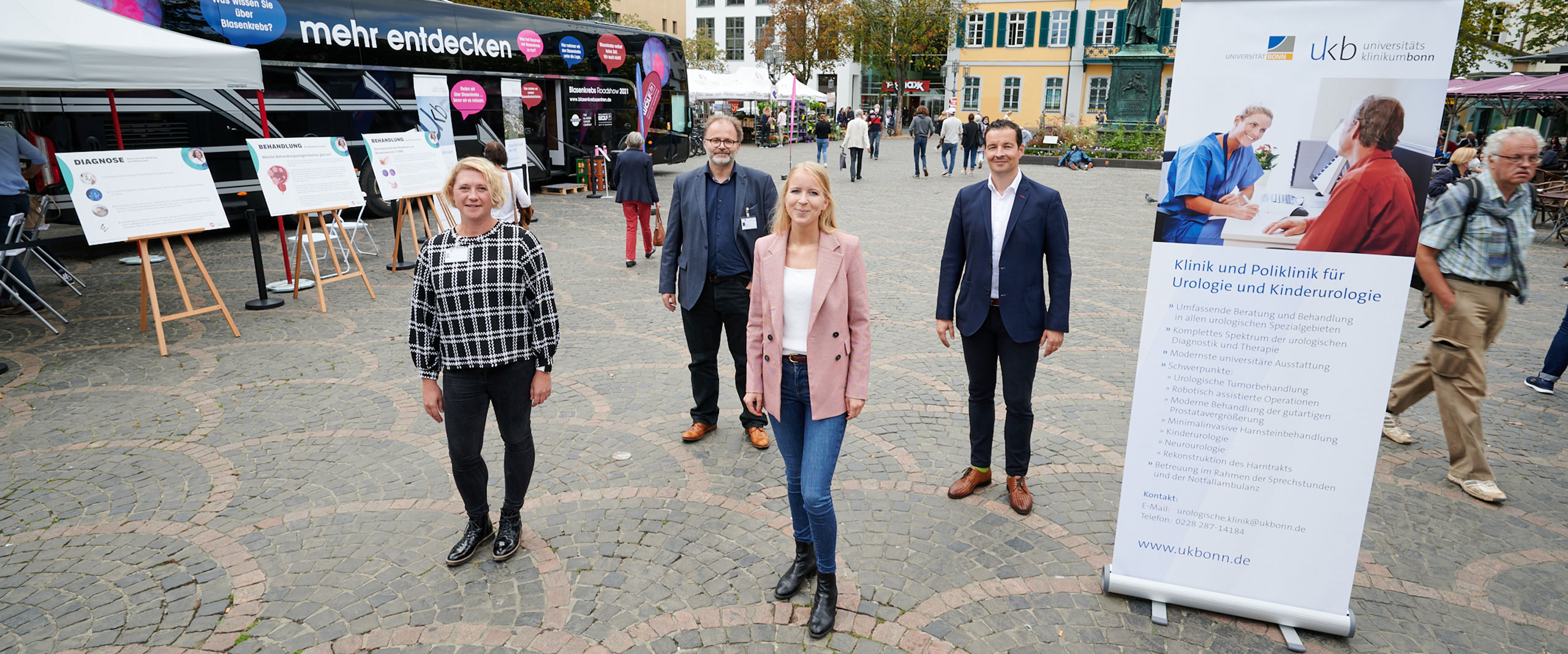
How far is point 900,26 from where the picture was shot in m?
43.3

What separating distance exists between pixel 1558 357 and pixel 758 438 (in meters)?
5.57

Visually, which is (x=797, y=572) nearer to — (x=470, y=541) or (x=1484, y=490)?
(x=470, y=541)

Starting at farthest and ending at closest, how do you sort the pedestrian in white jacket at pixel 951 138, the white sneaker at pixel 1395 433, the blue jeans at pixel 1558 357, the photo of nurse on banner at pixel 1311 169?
1. the pedestrian in white jacket at pixel 951 138
2. the blue jeans at pixel 1558 357
3. the white sneaker at pixel 1395 433
4. the photo of nurse on banner at pixel 1311 169

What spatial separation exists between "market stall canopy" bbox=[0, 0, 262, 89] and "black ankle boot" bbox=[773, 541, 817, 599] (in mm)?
6601

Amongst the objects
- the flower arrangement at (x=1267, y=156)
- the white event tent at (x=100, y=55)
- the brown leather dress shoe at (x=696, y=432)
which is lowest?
the brown leather dress shoe at (x=696, y=432)

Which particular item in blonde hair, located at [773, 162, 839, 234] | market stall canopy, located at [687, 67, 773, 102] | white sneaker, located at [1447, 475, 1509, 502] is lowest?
white sneaker, located at [1447, 475, 1509, 502]

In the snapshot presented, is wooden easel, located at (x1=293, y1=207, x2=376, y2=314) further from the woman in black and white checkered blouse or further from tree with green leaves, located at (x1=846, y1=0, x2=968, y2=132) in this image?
tree with green leaves, located at (x1=846, y1=0, x2=968, y2=132)

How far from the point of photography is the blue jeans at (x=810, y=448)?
2947mm

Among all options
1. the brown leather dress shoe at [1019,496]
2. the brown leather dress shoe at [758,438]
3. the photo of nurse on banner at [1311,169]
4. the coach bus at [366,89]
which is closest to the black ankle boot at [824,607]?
the brown leather dress shoe at [1019,496]

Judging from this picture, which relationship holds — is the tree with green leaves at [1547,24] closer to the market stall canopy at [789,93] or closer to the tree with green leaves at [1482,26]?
the tree with green leaves at [1482,26]

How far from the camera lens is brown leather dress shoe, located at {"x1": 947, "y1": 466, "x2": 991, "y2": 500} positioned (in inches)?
163

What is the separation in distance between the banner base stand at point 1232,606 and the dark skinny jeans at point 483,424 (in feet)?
8.16

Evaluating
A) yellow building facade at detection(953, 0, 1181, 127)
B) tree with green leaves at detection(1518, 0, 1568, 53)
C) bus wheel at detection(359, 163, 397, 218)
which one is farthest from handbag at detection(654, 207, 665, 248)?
yellow building facade at detection(953, 0, 1181, 127)

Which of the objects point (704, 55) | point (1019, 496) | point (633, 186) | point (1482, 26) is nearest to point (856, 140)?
point (633, 186)
